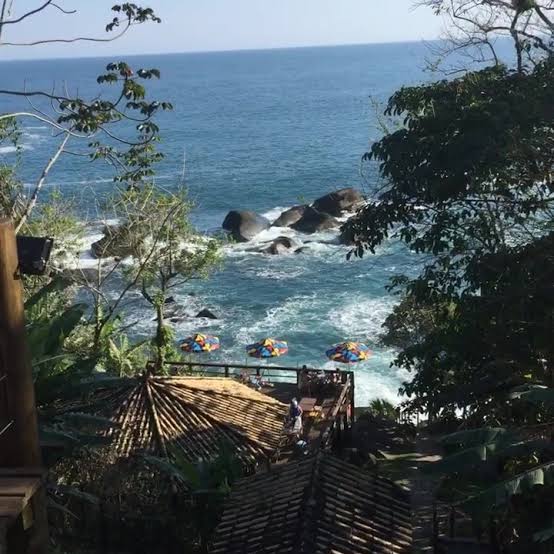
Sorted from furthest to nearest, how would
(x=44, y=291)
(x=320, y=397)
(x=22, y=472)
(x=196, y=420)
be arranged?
(x=320, y=397) → (x=196, y=420) → (x=44, y=291) → (x=22, y=472)

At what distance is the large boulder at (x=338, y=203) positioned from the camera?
4956 centimetres

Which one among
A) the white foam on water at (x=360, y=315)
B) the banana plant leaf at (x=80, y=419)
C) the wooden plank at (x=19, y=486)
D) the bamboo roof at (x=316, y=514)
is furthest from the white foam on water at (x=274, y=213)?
the wooden plank at (x=19, y=486)

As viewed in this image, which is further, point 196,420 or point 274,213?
point 274,213

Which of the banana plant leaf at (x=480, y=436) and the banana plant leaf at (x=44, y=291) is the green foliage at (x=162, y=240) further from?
the banana plant leaf at (x=480, y=436)

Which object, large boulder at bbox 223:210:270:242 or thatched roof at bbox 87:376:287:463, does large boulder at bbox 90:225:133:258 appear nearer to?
thatched roof at bbox 87:376:287:463

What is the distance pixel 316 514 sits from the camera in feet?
26.9

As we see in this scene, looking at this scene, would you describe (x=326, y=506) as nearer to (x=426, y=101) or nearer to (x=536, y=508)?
(x=536, y=508)

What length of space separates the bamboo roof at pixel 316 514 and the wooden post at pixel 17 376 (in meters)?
4.29

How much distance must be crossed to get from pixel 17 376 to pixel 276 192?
55.6m

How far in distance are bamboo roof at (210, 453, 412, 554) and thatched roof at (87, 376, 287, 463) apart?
280cm

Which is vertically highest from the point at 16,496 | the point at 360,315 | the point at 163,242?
the point at 16,496

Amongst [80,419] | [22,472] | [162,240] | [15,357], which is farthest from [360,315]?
[15,357]

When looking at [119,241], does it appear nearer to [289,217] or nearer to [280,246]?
[280,246]

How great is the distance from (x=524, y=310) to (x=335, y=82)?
14384cm
